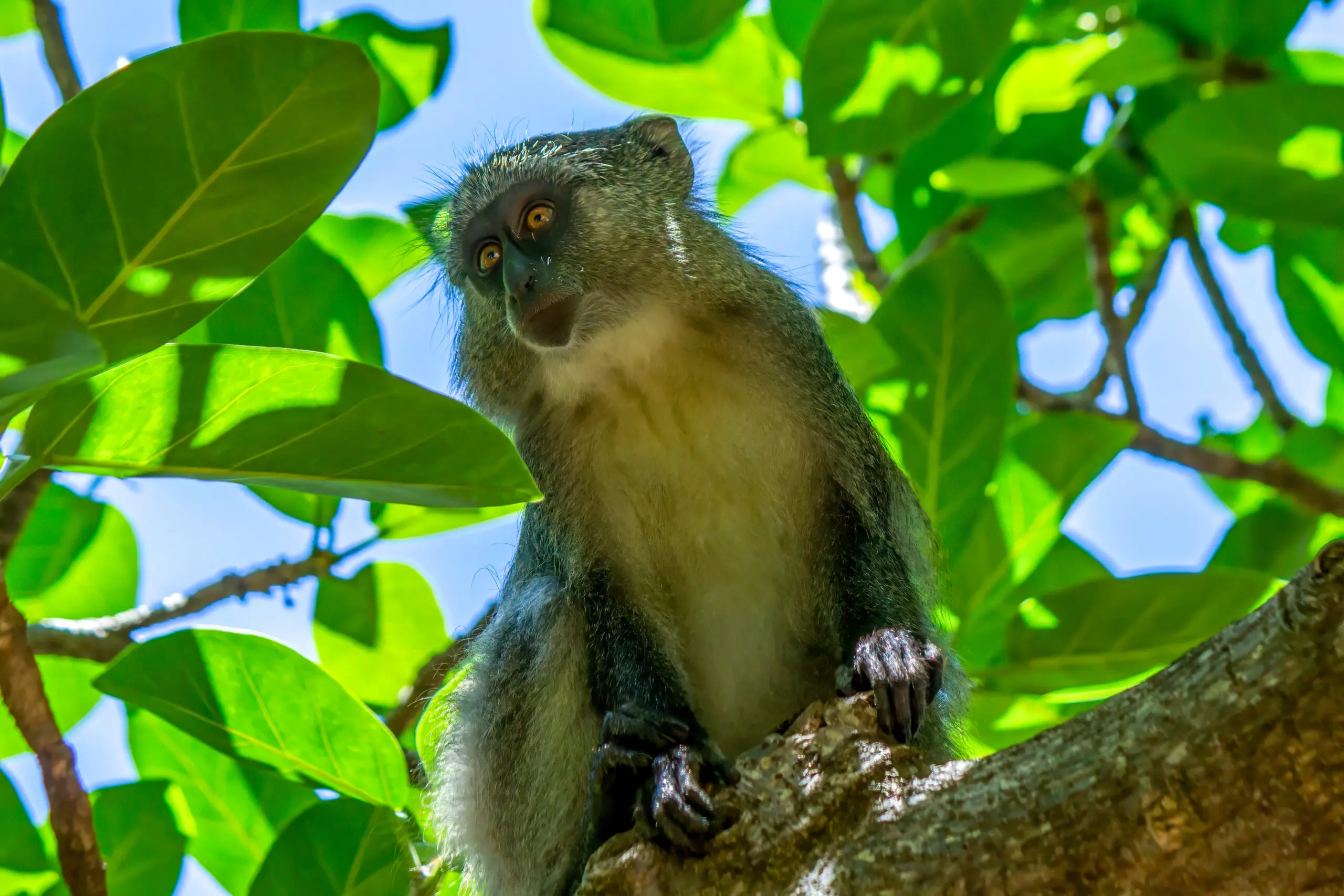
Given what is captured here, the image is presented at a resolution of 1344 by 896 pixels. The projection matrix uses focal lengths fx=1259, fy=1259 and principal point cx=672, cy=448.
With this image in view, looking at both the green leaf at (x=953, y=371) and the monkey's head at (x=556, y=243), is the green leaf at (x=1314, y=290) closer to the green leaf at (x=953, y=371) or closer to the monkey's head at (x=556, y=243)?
the green leaf at (x=953, y=371)

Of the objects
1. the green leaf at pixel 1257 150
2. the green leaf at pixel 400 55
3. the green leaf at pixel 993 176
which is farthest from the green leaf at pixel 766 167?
the green leaf at pixel 1257 150

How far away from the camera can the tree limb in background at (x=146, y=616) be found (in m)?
4.36

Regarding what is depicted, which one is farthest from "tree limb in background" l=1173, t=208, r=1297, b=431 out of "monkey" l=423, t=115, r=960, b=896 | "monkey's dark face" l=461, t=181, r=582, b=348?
"monkey's dark face" l=461, t=181, r=582, b=348

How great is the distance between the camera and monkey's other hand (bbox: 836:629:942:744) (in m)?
3.18

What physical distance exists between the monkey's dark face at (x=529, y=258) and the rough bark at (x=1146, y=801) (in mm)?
2067

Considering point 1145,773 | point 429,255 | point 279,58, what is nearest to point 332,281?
point 429,255

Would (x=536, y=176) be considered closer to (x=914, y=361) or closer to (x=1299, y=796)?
(x=914, y=361)

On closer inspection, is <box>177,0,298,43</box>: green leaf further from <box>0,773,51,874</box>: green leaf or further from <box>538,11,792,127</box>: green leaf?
<box>0,773,51,874</box>: green leaf

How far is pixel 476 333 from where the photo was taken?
4.87 meters

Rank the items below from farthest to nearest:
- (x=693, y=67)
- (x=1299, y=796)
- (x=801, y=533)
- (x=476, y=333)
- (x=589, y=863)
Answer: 1. (x=693, y=67)
2. (x=476, y=333)
3. (x=801, y=533)
4. (x=589, y=863)
5. (x=1299, y=796)

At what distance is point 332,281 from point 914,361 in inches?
80.7

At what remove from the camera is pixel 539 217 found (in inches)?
187

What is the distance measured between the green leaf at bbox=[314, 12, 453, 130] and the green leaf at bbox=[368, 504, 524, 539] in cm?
143

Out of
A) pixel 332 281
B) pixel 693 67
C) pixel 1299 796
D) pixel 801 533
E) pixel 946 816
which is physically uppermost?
pixel 693 67
